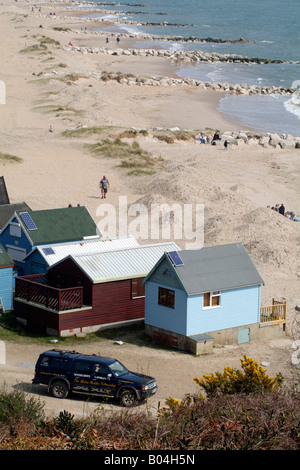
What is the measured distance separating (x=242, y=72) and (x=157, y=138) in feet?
170

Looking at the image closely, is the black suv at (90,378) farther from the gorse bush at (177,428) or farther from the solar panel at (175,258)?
the solar panel at (175,258)

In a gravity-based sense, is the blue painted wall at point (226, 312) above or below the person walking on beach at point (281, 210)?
above

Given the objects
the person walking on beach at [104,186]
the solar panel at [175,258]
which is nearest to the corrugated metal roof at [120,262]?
the solar panel at [175,258]

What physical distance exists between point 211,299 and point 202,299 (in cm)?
38

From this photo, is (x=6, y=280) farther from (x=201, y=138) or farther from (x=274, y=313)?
(x=201, y=138)

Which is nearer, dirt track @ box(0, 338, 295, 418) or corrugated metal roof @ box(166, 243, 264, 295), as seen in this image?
dirt track @ box(0, 338, 295, 418)

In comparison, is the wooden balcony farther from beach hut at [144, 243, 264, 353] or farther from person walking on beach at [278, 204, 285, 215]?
person walking on beach at [278, 204, 285, 215]

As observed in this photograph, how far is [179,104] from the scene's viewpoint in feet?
249

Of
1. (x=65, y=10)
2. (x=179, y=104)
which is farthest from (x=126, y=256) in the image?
(x=65, y=10)

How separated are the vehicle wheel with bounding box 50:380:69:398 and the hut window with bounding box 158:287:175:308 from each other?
6.38 m

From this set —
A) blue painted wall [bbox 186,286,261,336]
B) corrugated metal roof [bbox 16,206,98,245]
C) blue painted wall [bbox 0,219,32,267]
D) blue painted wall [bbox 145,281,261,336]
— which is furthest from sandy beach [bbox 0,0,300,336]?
blue painted wall [bbox 0,219,32,267]

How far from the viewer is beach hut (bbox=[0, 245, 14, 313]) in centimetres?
2859

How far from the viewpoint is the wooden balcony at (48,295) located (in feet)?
87.3

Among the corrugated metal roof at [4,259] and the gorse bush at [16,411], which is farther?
the corrugated metal roof at [4,259]
